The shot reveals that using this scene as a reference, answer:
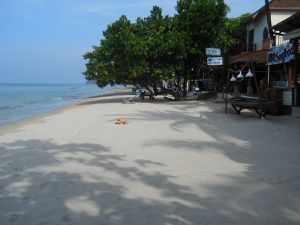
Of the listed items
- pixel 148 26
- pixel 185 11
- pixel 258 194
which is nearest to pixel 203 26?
pixel 185 11

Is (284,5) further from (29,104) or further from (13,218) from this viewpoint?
(29,104)

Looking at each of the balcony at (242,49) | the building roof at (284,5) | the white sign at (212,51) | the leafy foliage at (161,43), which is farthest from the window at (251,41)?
the white sign at (212,51)

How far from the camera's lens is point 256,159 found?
8148 mm

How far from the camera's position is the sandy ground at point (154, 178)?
5.11 meters

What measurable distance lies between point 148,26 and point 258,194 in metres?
23.4

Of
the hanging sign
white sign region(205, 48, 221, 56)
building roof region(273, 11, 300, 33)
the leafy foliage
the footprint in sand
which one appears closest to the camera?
the footprint in sand

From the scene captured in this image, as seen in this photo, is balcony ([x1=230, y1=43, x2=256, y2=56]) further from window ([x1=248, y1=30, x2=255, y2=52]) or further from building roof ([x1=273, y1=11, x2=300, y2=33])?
building roof ([x1=273, y1=11, x2=300, y2=33])

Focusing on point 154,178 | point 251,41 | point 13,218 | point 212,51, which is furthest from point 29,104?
point 13,218

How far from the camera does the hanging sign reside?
15969mm

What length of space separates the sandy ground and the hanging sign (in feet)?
15.4

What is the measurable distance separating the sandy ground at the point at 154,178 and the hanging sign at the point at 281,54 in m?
4.69

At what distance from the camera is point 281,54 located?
16.9 meters

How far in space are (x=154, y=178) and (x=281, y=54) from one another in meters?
11.6

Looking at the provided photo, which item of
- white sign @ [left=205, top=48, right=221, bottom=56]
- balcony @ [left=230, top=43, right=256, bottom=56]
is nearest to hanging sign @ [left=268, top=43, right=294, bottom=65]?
white sign @ [left=205, top=48, right=221, bottom=56]
